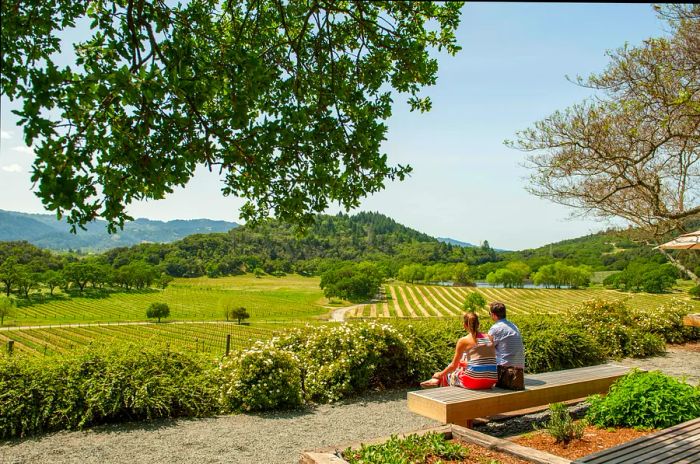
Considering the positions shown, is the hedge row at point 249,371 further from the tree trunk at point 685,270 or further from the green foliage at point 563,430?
the tree trunk at point 685,270

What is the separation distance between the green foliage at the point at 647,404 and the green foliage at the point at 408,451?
83.8 inches

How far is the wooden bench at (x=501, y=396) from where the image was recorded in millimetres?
4980

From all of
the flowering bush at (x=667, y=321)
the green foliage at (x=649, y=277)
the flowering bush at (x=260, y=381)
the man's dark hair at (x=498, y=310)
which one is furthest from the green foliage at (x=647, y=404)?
the green foliage at (x=649, y=277)

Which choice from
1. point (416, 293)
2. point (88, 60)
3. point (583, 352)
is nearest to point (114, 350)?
point (88, 60)

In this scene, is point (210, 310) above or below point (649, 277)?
below

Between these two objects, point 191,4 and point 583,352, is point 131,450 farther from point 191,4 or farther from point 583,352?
point 583,352

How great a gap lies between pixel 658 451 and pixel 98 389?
6.36 metres

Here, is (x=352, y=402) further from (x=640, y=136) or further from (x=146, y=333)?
(x=146, y=333)

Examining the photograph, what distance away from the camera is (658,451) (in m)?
Answer: 3.67


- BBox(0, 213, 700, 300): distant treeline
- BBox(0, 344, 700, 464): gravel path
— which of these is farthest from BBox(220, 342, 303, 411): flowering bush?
BBox(0, 213, 700, 300): distant treeline

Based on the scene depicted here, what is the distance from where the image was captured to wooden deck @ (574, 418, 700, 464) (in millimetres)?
3496

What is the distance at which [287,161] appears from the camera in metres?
4.51

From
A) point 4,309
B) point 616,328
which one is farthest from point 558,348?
point 4,309

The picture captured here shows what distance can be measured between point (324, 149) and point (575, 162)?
950 cm
